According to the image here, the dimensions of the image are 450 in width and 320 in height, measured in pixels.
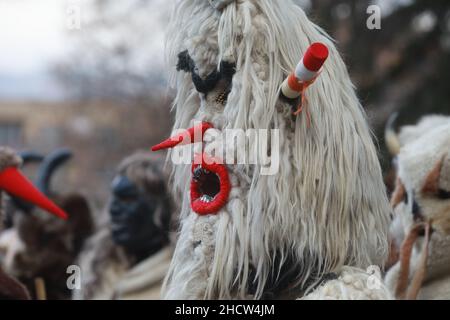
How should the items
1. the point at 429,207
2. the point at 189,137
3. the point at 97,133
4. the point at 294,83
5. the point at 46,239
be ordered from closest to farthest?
the point at 294,83 < the point at 189,137 < the point at 429,207 < the point at 46,239 < the point at 97,133

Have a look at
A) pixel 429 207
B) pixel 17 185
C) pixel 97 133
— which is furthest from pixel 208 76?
pixel 97 133

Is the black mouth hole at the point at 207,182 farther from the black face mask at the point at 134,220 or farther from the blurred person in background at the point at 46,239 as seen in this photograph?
the blurred person in background at the point at 46,239

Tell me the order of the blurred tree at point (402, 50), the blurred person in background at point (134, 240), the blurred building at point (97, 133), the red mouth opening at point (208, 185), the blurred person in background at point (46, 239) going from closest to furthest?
1. the red mouth opening at point (208, 185)
2. the blurred person in background at point (134, 240)
3. the blurred person in background at point (46, 239)
4. the blurred tree at point (402, 50)
5. the blurred building at point (97, 133)

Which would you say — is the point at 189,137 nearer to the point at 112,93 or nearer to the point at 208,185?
the point at 208,185

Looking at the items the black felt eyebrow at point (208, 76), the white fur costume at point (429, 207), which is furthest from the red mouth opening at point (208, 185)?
the white fur costume at point (429, 207)

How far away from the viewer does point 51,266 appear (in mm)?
4934

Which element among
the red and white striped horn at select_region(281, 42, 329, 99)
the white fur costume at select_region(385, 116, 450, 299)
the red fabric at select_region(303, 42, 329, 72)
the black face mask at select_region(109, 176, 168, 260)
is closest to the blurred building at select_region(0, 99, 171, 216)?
the black face mask at select_region(109, 176, 168, 260)

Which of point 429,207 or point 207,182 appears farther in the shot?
point 429,207

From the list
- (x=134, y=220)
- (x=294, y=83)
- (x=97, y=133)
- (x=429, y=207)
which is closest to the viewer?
(x=294, y=83)

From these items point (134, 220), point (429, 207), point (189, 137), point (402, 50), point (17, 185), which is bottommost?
point (134, 220)

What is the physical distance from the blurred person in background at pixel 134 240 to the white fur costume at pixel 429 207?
5.16ft

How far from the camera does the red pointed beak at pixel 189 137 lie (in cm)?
250

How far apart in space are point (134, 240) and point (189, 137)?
2258 millimetres

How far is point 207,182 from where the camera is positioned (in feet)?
8.29
